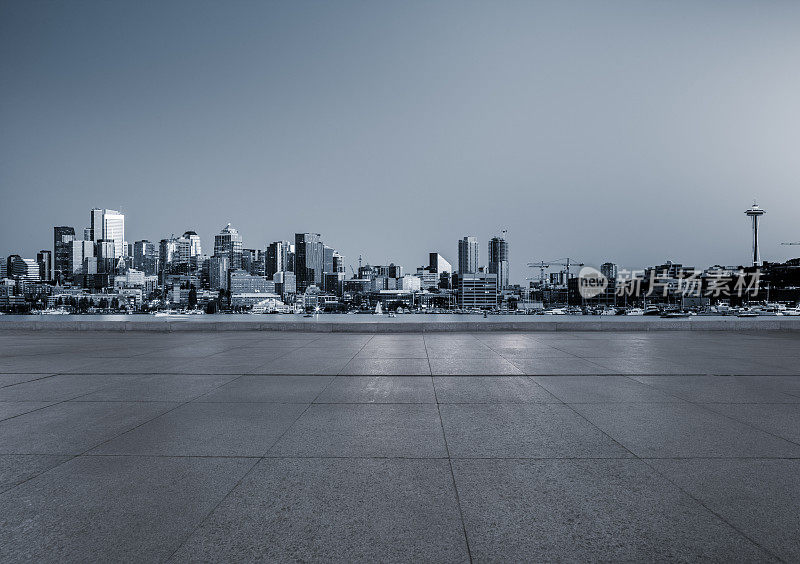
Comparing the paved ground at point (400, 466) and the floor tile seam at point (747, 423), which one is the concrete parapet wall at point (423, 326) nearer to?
the paved ground at point (400, 466)

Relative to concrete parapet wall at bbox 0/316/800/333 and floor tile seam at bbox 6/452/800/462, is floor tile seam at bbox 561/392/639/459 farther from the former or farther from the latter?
concrete parapet wall at bbox 0/316/800/333

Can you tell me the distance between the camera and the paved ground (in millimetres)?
3436

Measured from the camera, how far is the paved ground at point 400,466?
344 centimetres

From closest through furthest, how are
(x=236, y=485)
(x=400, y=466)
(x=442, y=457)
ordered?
1. (x=236, y=485)
2. (x=400, y=466)
3. (x=442, y=457)

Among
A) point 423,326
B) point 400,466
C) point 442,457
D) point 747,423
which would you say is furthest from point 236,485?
point 423,326

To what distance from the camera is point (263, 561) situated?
318 cm

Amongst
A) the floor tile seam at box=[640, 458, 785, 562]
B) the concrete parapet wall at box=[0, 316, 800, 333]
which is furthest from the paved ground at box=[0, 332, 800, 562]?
the concrete parapet wall at box=[0, 316, 800, 333]

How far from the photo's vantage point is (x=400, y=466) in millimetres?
4871

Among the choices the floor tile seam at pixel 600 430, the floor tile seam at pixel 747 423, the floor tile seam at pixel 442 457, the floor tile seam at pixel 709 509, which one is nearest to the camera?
the floor tile seam at pixel 709 509

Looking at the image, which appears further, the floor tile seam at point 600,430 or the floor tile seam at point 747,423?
the floor tile seam at point 747,423

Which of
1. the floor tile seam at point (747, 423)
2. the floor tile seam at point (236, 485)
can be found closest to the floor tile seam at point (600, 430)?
the floor tile seam at point (747, 423)

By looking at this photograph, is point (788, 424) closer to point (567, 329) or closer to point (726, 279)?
point (567, 329)

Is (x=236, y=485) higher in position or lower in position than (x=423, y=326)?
higher

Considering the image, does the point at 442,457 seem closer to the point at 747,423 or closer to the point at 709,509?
the point at 709,509
